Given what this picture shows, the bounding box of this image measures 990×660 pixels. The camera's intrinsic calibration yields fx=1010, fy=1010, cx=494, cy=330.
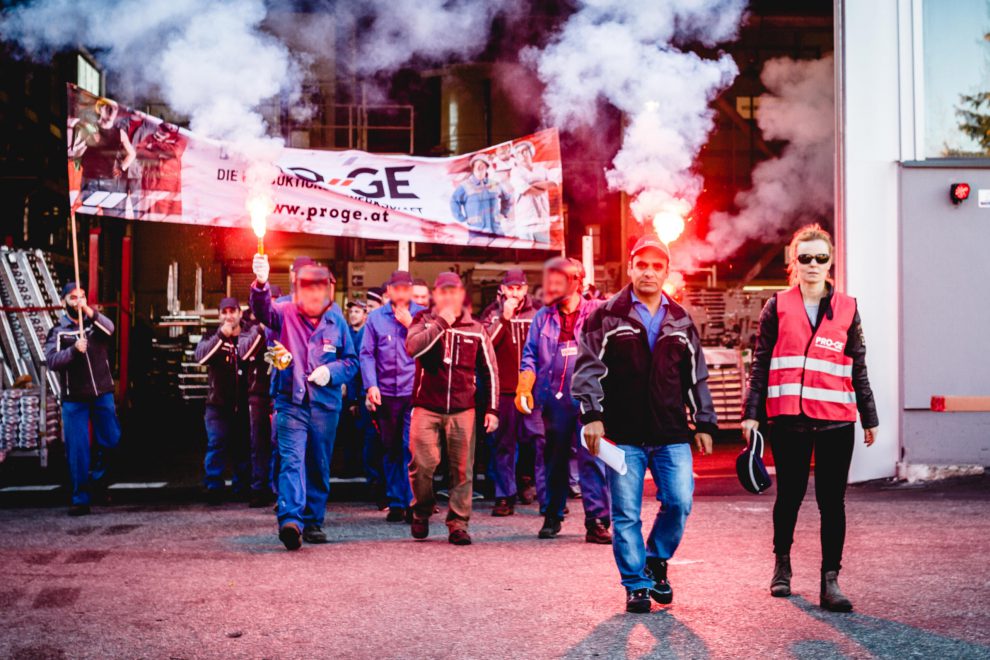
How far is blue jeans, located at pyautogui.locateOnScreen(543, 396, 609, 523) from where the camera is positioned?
7.59 metres

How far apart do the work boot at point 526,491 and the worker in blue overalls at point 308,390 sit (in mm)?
2667

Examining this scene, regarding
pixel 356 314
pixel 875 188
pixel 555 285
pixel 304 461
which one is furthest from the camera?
pixel 356 314

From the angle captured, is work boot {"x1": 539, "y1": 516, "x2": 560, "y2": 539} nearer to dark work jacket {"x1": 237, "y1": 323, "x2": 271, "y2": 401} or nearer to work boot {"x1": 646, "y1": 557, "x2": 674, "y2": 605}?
work boot {"x1": 646, "y1": 557, "x2": 674, "y2": 605}

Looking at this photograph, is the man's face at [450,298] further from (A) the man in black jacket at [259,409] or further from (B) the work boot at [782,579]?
(B) the work boot at [782,579]

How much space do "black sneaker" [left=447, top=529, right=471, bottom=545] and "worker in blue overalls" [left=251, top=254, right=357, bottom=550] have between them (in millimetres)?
960

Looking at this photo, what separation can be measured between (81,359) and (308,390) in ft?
9.55

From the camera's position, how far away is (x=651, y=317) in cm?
575

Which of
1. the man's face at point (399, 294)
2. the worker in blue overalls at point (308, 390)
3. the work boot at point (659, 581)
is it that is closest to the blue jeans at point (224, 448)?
the man's face at point (399, 294)

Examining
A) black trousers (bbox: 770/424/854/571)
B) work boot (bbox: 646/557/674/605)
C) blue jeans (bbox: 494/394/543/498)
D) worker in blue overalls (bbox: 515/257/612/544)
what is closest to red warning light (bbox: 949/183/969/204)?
worker in blue overalls (bbox: 515/257/612/544)

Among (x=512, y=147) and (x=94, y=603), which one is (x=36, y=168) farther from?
(x=94, y=603)

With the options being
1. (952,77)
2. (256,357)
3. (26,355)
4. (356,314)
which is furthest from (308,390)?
(26,355)

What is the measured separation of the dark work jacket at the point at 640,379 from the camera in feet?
18.3

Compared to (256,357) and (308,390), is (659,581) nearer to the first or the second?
(308,390)

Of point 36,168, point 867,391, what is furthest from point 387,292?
point 36,168
